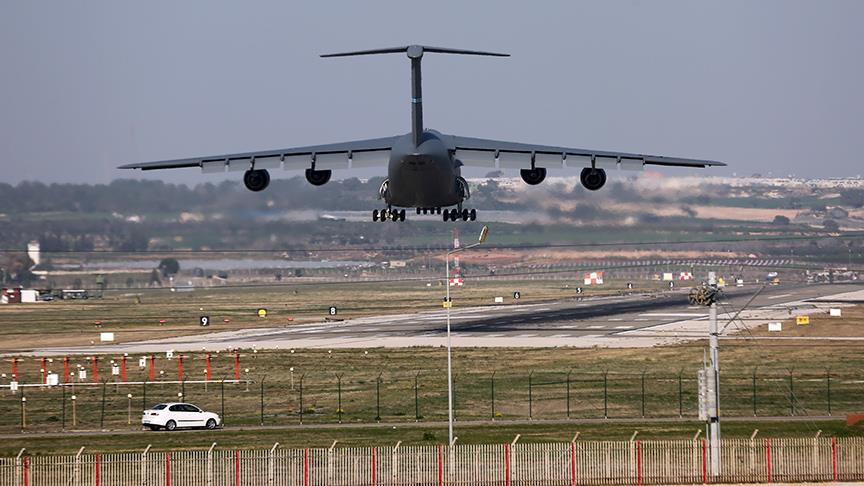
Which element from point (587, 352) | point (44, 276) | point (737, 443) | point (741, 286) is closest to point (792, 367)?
point (587, 352)

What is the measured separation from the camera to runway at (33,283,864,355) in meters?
94.8

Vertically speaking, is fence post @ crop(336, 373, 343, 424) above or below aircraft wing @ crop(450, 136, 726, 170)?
below

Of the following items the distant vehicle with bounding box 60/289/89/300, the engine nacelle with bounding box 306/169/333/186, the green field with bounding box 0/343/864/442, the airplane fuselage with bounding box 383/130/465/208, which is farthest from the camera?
the distant vehicle with bounding box 60/289/89/300

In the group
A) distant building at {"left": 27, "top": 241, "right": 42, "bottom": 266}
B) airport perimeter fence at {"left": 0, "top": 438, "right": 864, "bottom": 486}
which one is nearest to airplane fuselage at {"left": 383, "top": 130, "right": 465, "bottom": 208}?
airport perimeter fence at {"left": 0, "top": 438, "right": 864, "bottom": 486}

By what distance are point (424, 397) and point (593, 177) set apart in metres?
13.6

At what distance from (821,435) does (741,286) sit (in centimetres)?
10695

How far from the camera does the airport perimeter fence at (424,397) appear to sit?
6300 centimetres

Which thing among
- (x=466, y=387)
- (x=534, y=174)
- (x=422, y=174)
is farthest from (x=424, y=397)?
(x=534, y=174)

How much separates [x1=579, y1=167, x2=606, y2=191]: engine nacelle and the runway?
24.2 meters

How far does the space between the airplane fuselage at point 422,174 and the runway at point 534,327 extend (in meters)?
25.9

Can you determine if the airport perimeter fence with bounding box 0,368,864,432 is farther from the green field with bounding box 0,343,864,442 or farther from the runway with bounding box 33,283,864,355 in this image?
the runway with bounding box 33,283,864,355

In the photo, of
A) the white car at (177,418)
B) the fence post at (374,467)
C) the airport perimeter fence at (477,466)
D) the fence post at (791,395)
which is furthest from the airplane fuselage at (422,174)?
the fence post at (374,467)

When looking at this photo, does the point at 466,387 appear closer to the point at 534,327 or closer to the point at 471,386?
the point at 471,386

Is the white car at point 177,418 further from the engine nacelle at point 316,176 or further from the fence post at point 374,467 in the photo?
the fence post at point 374,467
